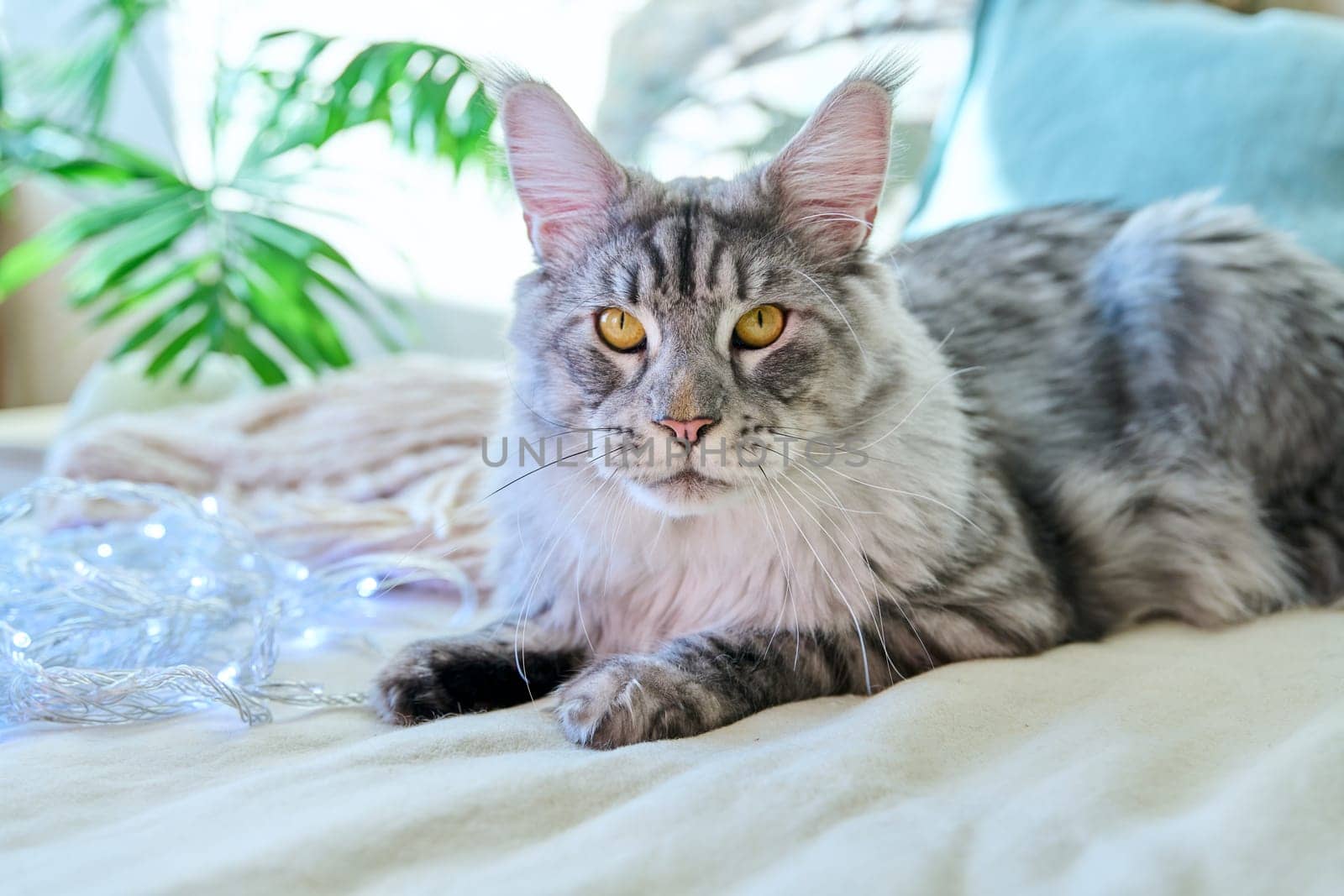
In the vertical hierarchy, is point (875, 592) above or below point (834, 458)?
below

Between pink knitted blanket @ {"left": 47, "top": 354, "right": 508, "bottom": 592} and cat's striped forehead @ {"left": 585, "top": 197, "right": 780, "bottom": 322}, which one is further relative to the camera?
pink knitted blanket @ {"left": 47, "top": 354, "right": 508, "bottom": 592}

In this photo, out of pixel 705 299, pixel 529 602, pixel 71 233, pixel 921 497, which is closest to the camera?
pixel 705 299

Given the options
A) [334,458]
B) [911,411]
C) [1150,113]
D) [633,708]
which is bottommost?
[334,458]

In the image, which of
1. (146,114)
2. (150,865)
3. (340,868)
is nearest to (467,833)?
(340,868)

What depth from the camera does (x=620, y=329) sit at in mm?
1289

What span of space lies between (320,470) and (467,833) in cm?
148

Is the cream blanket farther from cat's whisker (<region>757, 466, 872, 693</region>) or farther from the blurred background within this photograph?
the blurred background

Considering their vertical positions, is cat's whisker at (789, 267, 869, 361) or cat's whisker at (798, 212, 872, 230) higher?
cat's whisker at (798, 212, 872, 230)

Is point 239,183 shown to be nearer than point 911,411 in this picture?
No

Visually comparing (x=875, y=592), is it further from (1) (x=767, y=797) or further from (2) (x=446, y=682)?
(2) (x=446, y=682)

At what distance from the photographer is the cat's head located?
1.20 m

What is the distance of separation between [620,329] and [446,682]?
522mm

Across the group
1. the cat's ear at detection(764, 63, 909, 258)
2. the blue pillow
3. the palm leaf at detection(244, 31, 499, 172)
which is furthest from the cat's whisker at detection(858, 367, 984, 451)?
the palm leaf at detection(244, 31, 499, 172)

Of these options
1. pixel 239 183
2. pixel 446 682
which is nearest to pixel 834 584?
pixel 446 682
